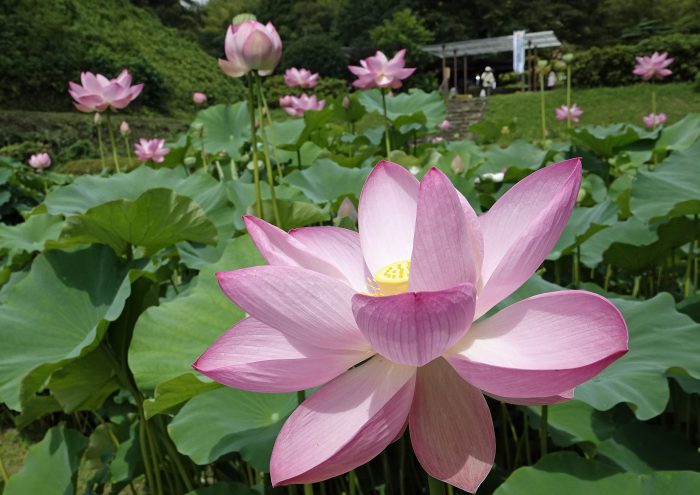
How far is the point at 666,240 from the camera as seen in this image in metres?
1.25

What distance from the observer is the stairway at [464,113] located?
39.1 feet

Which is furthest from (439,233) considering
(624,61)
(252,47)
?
(624,61)

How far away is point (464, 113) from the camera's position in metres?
12.7

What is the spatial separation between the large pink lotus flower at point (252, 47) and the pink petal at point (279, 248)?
66cm

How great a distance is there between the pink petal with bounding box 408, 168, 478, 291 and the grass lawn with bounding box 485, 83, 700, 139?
370 inches

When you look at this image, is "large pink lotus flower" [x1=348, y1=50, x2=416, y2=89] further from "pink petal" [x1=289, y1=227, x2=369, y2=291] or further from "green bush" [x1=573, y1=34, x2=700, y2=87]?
"green bush" [x1=573, y1=34, x2=700, y2=87]

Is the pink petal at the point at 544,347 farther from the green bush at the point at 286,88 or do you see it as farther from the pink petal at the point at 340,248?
the green bush at the point at 286,88

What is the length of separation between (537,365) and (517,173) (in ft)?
4.81

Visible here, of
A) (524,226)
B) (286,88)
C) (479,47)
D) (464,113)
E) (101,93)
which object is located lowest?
(464,113)

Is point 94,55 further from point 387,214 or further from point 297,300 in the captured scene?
point 297,300

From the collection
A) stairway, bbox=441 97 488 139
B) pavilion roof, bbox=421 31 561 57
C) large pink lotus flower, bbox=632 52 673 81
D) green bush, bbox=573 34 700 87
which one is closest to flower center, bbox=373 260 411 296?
large pink lotus flower, bbox=632 52 673 81

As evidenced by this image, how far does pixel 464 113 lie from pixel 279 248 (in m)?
12.8

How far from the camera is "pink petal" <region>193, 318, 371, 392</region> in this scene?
0.39 metres

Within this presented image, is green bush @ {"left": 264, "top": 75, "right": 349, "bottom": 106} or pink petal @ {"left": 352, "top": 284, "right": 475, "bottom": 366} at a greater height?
green bush @ {"left": 264, "top": 75, "right": 349, "bottom": 106}
